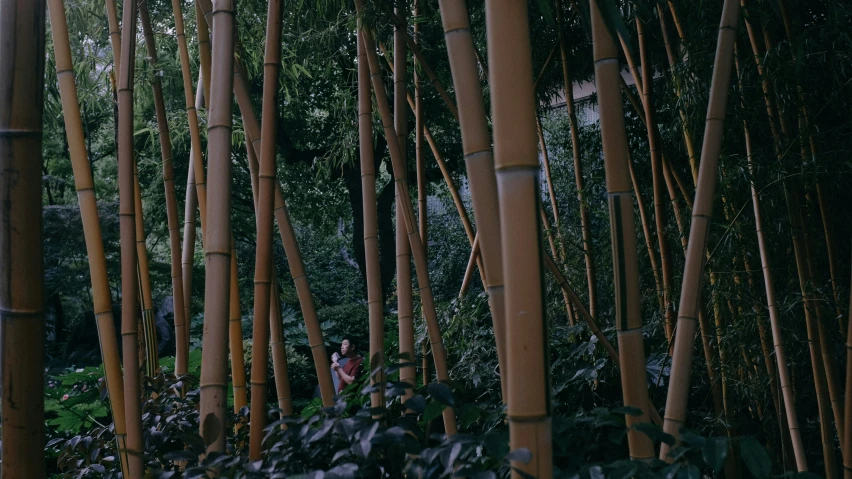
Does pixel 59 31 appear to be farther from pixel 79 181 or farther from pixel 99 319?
pixel 99 319

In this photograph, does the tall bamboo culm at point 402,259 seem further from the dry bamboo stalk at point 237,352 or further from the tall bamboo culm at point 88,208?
the tall bamboo culm at point 88,208

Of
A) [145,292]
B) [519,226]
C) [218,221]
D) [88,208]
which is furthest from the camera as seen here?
[145,292]

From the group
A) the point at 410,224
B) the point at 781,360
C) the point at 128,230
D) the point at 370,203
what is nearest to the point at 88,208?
the point at 128,230

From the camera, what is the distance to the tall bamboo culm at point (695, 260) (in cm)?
114

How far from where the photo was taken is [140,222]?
1.99 meters

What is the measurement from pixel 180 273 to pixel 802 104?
6.13ft

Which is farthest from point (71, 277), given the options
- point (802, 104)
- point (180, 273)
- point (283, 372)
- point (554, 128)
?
point (802, 104)

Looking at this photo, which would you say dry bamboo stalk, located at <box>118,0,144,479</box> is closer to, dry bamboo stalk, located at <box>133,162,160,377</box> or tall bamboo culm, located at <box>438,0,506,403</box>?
dry bamboo stalk, located at <box>133,162,160,377</box>

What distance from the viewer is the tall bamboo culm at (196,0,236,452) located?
111 centimetres

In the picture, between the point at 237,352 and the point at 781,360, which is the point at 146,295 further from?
the point at 781,360

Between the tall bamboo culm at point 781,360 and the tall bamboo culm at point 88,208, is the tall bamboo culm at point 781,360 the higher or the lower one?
the lower one

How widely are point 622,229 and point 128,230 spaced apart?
926 millimetres

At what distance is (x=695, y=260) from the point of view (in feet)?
3.82

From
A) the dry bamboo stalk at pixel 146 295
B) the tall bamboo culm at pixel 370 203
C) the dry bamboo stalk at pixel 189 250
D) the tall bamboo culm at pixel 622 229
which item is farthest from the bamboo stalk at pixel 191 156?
the tall bamboo culm at pixel 622 229
